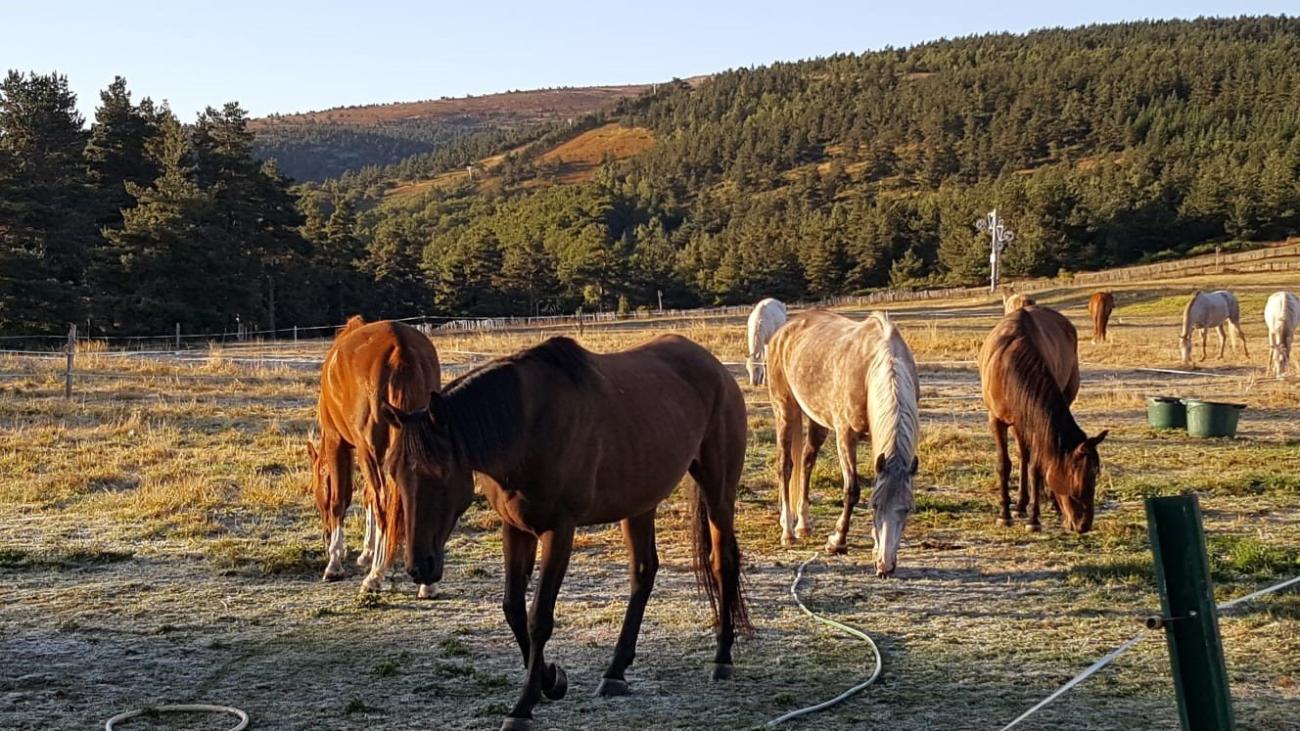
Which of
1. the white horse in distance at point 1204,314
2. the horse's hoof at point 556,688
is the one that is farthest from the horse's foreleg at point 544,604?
the white horse in distance at point 1204,314

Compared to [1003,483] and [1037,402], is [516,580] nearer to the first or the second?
[1037,402]

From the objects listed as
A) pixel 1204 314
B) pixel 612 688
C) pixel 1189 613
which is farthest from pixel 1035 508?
pixel 1204 314

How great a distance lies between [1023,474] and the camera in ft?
28.8

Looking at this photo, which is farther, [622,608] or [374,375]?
[374,375]

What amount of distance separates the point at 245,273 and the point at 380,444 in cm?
4045

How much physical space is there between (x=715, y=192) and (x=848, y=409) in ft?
426

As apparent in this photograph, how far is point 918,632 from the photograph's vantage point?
6.02m

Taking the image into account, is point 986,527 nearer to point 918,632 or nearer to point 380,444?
point 918,632

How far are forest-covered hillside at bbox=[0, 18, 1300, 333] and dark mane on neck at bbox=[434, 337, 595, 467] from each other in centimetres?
3581

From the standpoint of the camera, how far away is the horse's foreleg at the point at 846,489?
794 centimetres

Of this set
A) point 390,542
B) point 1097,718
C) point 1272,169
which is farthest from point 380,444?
point 1272,169

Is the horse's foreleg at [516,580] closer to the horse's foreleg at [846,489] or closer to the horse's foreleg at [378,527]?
the horse's foreleg at [378,527]

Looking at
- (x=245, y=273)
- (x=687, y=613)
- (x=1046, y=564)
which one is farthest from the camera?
(x=245, y=273)

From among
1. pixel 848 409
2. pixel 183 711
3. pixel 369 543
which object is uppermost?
pixel 848 409
